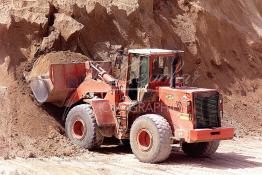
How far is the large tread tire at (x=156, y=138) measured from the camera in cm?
1346

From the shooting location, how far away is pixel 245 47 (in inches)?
878

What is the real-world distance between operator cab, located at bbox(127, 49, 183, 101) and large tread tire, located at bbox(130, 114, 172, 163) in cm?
70

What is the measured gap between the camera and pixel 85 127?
49.3ft

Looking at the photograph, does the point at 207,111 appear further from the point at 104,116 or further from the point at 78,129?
the point at 78,129

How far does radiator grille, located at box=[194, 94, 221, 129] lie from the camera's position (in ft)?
44.8

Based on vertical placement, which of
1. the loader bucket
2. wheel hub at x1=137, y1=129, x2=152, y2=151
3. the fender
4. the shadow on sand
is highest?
the loader bucket

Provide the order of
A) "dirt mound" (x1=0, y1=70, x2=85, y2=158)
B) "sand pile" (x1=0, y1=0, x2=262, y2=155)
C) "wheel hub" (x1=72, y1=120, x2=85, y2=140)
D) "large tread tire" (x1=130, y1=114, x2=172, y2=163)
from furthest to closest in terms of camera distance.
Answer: "sand pile" (x1=0, y1=0, x2=262, y2=155), "wheel hub" (x1=72, y1=120, x2=85, y2=140), "dirt mound" (x1=0, y1=70, x2=85, y2=158), "large tread tire" (x1=130, y1=114, x2=172, y2=163)

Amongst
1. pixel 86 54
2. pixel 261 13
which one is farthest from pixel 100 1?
pixel 261 13

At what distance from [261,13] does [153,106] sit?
1214cm

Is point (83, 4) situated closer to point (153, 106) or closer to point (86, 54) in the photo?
point (86, 54)

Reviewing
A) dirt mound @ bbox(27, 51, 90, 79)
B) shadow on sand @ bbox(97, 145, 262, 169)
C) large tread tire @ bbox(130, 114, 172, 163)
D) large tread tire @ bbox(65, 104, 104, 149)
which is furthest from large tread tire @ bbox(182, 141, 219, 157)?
dirt mound @ bbox(27, 51, 90, 79)

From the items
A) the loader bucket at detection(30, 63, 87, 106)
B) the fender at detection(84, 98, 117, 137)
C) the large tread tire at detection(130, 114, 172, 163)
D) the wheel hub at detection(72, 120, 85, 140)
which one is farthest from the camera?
the loader bucket at detection(30, 63, 87, 106)

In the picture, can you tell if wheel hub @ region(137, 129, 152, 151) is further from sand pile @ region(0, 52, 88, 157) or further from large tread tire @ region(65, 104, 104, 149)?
sand pile @ region(0, 52, 88, 157)

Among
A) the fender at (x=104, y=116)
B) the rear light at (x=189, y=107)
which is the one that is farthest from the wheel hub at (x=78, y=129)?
the rear light at (x=189, y=107)
